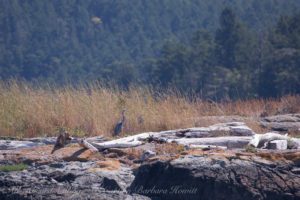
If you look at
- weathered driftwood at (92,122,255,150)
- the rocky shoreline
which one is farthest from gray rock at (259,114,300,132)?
the rocky shoreline

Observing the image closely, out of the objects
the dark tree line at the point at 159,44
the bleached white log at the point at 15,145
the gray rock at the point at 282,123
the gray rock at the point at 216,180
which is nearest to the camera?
the gray rock at the point at 216,180

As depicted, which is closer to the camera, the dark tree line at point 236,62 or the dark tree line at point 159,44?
the dark tree line at point 236,62

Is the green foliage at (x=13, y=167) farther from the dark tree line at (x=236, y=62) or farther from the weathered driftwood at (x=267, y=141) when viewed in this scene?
the dark tree line at (x=236, y=62)

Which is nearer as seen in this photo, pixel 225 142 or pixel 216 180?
pixel 216 180

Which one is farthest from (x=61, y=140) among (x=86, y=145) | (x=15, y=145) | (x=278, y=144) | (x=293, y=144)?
(x=293, y=144)

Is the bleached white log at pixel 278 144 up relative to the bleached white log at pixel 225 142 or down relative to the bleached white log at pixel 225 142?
down

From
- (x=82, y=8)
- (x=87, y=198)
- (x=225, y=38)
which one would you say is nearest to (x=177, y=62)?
(x=225, y=38)

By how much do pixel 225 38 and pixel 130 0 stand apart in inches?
1313

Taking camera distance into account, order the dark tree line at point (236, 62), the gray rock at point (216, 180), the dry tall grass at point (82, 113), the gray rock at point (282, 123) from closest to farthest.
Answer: the gray rock at point (216, 180) → the dry tall grass at point (82, 113) → the gray rock at point (282, 123) → the dark tree line at point (236, 62)

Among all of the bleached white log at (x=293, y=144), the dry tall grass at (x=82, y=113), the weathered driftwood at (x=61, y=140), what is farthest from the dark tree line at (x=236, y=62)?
the weathered driftwood at (x=61, y=140)

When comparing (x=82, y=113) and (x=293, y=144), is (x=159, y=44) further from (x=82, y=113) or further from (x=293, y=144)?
(x=293, y=144)

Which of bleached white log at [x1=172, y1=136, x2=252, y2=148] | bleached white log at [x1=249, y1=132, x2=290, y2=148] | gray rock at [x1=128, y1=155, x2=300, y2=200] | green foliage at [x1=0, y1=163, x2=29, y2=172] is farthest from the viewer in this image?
bleached white log at [x1=172, y1=136, x2=252, y2=148]

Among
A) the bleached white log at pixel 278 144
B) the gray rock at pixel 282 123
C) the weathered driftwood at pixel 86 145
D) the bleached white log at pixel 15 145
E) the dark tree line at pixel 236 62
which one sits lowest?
the bleached white log at pixel 278 144

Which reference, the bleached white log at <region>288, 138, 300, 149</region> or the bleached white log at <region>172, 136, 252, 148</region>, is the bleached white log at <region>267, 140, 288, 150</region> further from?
the bleached white log at <region>172, 136, 252, 148</region>
